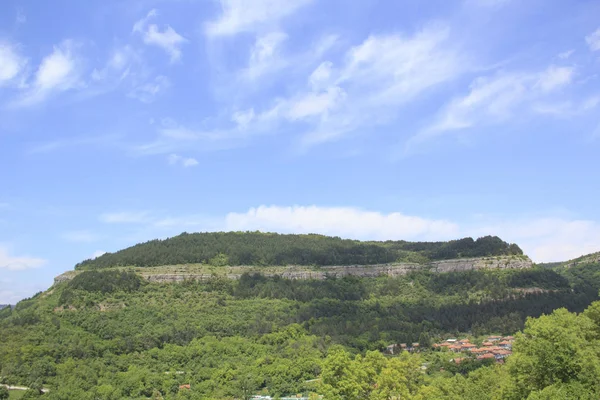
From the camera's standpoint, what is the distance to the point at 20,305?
408 feet

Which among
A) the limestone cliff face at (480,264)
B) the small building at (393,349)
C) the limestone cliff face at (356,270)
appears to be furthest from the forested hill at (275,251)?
the small building at (393,349)

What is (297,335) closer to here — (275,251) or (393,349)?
(393,349)

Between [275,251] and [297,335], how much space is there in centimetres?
5254

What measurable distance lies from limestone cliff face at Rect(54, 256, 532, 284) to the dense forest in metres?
2.96

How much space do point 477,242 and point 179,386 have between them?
103309 millimetres

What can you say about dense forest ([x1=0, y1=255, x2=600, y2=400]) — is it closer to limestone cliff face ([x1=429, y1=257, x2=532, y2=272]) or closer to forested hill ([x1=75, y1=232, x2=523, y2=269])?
limestone cliff face ([x1=429, y1=257, x2=532, y2=272])

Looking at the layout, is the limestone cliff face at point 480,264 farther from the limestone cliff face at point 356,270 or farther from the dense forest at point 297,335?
the dense forest at point 297,335

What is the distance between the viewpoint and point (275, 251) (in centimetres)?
15162

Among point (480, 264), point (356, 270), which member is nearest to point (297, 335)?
point (356, 270)

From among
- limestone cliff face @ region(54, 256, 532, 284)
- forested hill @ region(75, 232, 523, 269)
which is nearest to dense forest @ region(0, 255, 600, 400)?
limestone cliff face @ region(54, 256, 532, 284)

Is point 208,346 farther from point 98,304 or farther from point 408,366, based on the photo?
point 408,366

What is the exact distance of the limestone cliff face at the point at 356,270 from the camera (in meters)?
128

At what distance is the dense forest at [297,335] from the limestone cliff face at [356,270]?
2955 mm

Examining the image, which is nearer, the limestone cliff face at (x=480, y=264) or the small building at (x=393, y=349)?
the small building at (x=393, y=349)
